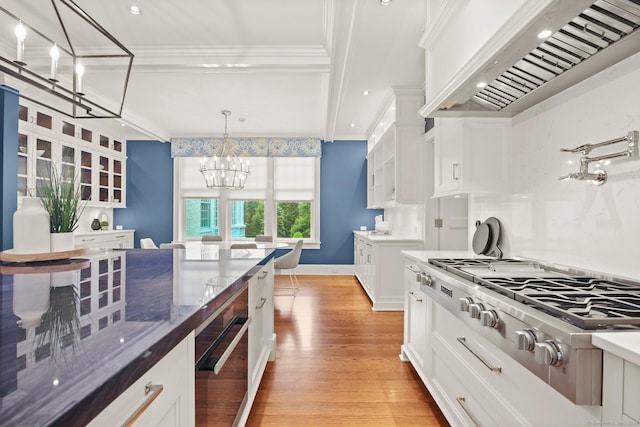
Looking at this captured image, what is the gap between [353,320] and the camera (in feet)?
11.9

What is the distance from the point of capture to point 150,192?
6.66 m

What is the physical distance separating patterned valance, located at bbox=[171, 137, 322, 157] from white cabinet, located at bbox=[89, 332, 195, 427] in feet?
19.1

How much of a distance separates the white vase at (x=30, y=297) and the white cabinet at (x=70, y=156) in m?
2.38

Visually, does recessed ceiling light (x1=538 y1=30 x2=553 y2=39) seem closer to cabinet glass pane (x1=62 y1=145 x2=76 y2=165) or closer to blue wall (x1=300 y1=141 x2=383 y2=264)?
blue wall (x1=300 y1=141 x2=383 y2=264)

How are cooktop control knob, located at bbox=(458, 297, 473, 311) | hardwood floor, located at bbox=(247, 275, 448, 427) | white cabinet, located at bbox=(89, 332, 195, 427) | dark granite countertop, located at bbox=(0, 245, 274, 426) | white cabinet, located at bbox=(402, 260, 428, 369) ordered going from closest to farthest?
dark granite countertop, located at bbox=(0, 245, 274, 426)
white cabinet, located at bbox=(89, 332, 195, 427)
cooktop control knob, located at bbox=(458, 297, 473, 311)
hardwood floor, located at bbox=(247, 275, 448, 427)
white cabinet, located at bbox=(402, 260, 428, 369)

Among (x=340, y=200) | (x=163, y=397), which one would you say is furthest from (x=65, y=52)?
(x=340, y=200)

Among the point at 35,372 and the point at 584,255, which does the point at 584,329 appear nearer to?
the point at 584,255

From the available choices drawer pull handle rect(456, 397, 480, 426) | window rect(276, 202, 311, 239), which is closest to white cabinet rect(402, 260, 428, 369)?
drawer pull handle rect(456, 397, 480, 426)

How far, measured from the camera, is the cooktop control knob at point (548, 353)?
86 centimetres

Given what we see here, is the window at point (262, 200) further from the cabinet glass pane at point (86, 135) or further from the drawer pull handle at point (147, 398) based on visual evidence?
the drawer pull handle at point (147, 398)

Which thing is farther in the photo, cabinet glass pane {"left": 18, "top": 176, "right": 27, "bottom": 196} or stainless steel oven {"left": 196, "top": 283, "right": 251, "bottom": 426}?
cabinet glass pane {"left": 18, "top": 176, "right": 27, "bottom": 196}

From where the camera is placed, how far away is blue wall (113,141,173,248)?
665cm

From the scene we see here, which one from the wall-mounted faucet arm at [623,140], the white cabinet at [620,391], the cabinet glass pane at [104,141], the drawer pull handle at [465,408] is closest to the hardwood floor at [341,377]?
the drawer pull handle at [465,408]

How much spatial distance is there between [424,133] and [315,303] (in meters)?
2.58
